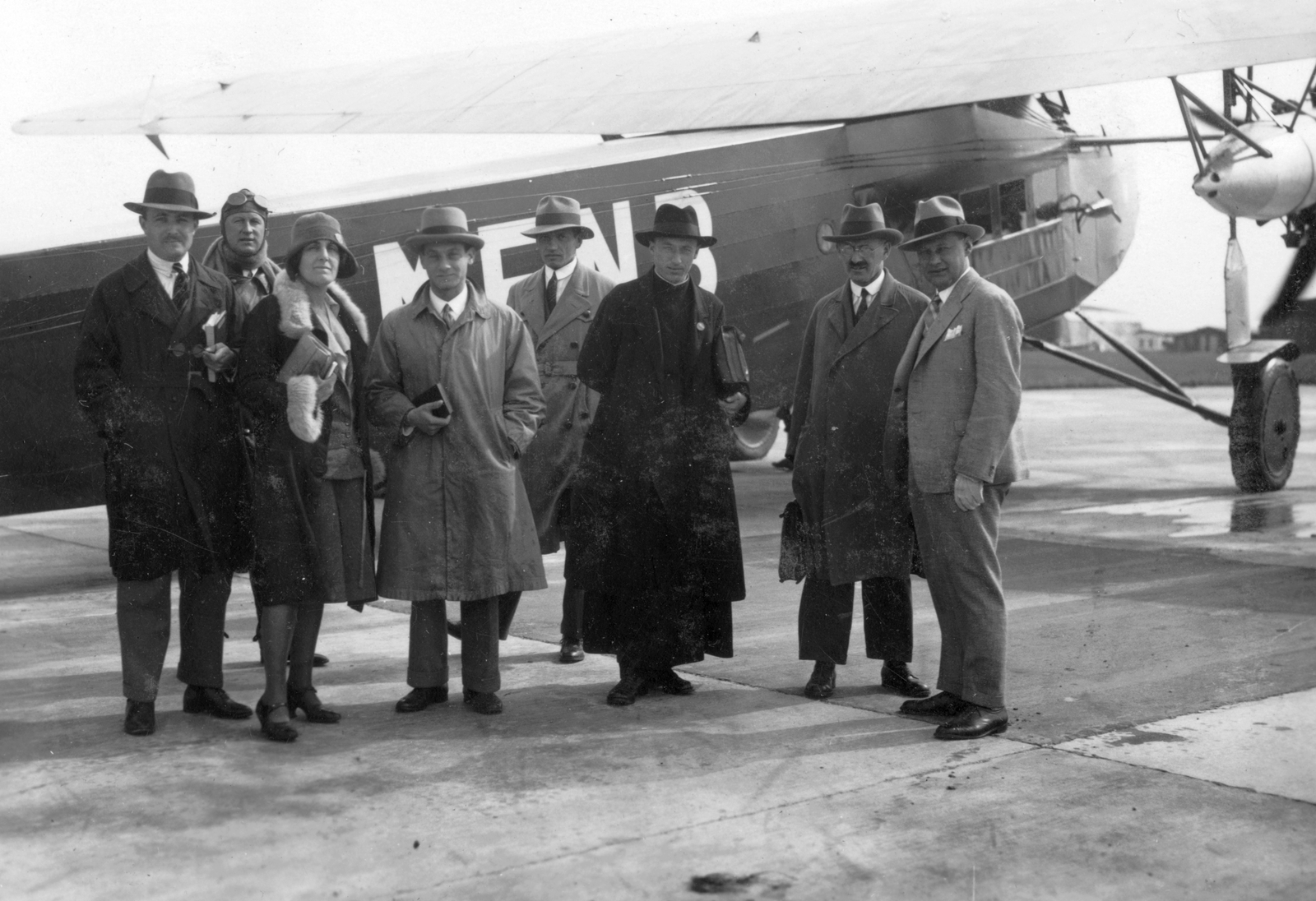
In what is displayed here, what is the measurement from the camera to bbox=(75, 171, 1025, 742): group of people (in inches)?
179

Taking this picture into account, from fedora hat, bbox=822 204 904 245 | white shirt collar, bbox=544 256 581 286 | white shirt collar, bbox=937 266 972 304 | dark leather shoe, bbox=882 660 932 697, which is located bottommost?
dark leather shoe, bbox=882 660 932 697

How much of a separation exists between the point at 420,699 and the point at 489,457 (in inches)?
35.7

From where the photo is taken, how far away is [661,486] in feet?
16.6

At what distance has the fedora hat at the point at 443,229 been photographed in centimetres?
481

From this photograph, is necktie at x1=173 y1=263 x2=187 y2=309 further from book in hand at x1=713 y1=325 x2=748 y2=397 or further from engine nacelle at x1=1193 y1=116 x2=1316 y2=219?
engine nacelle at x1=1193 y1=116 x2=1316 y2=219

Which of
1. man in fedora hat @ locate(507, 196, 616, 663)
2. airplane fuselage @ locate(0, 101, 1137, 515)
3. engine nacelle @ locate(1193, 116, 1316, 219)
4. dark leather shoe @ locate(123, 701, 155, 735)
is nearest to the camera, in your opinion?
dark leather shoe @ locate(123, 701, 155, 735)

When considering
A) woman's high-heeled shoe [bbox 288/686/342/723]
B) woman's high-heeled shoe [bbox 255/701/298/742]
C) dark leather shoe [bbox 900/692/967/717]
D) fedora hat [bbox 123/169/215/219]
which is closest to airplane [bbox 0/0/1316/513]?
fedora hat [bbox 123/169/215/219]

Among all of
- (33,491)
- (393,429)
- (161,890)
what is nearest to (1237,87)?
(393,429)

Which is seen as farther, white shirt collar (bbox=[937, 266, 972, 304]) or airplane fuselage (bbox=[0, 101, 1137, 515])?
airplane fuselage (bbox=[0, 101, 1137, 515])

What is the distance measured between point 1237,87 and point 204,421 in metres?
8.92

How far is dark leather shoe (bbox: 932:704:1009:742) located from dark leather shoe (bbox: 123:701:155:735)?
2.63 metres

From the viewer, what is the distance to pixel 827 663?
198 inches

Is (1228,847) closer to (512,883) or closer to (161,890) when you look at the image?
(512,883)

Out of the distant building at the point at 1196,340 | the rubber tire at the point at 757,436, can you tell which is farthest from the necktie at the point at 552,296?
the distant building at the point at 1196,340
